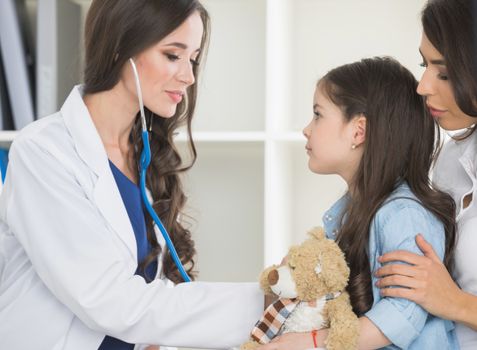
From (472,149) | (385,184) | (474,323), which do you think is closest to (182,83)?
A: (385,184)

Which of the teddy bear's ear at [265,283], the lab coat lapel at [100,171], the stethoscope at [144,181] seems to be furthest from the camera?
the stethoscope at [144,181]

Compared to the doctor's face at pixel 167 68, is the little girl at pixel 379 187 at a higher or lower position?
lower

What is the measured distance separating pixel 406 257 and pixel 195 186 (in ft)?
4.24

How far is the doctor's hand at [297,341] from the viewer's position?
1289mm

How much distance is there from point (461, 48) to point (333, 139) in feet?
1.01

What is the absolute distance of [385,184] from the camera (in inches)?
56.0

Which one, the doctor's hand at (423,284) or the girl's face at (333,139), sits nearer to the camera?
the doctor's hand at (423,284)

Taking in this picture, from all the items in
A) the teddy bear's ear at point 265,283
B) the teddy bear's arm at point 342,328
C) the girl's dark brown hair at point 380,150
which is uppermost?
the girl's dark brown hair at point 380,150

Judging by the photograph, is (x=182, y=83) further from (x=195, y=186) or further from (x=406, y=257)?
(x=195, y=186)

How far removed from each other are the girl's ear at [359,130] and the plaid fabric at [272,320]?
0.37 m

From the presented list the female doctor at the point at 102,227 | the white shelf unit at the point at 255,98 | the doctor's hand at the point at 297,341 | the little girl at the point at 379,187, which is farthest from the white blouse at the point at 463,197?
the white shelf unit at the point at 255,98

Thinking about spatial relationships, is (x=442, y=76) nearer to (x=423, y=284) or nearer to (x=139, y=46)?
(x=423, y=284)

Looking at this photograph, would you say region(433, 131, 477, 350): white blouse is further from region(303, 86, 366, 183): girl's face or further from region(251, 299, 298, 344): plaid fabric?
region(251, 299, 298, 344): plaid fabric

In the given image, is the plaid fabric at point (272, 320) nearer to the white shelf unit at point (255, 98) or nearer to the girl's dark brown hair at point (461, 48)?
the girl's dark brown hair at point (461, 48)
